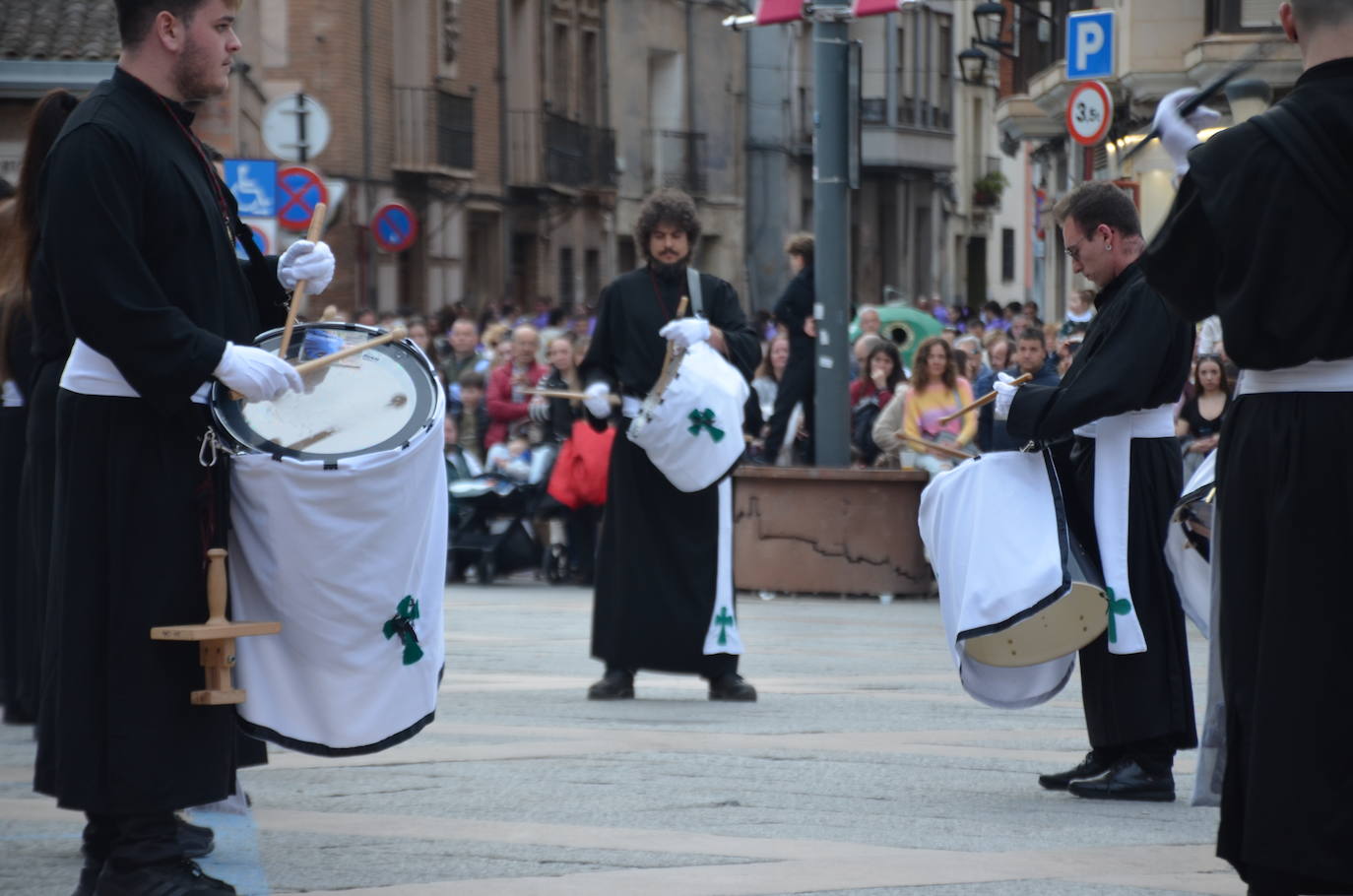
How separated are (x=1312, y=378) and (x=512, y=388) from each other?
12987mm

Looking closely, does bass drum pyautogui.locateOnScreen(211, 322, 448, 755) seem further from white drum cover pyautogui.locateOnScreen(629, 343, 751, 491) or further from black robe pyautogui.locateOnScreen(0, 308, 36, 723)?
white drum cover pyautogui.locateOnScreen(629, 343, 751, 491)

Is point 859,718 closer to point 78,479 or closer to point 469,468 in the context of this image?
point 78,479

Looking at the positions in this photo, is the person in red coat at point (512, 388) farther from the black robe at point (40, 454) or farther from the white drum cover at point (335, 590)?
the white drum cover at point (335, 590)

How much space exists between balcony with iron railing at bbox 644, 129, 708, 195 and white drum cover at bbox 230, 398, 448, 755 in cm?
4066

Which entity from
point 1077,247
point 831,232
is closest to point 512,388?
point 831,232

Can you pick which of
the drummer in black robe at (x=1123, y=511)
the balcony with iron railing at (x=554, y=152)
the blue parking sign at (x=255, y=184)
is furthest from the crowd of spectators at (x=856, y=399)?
the balcony with iron railing at (x=554, y=152)

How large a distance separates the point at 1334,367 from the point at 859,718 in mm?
4416

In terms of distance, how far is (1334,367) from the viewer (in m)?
4.55

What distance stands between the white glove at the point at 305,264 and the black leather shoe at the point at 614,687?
162 inches

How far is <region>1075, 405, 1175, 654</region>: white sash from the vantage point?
707 centimetres

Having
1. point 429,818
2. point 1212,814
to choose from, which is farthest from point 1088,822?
point 429,818

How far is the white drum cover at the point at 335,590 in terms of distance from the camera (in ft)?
16.7

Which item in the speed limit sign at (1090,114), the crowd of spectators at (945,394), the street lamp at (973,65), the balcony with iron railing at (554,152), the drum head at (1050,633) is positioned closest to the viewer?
the drum head at (1050,633)

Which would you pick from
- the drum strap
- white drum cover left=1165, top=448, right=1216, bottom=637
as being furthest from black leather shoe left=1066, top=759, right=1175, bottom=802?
the drum strap
